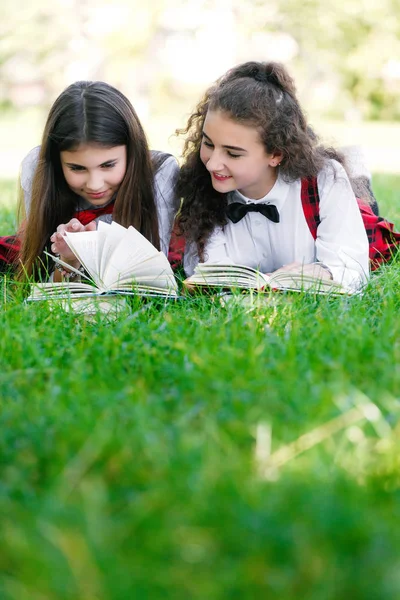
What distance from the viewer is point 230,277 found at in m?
3.01

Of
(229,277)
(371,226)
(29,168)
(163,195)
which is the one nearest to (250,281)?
(229,277)

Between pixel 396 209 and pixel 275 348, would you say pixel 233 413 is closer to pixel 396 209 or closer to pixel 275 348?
pixel 275 348

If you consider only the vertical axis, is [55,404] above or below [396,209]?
above

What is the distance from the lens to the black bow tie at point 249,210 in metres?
3.49

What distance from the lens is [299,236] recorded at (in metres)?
3.52

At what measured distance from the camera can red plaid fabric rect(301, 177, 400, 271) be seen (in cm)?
351

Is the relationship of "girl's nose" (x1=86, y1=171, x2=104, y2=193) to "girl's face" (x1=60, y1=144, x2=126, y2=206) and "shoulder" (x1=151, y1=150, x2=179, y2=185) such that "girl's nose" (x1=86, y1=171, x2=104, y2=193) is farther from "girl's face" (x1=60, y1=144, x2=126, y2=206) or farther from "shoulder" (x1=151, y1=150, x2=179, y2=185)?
"shoulder" (x1=151, y1=150, x2=179, y2=185)

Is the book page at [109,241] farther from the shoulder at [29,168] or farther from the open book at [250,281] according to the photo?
the shoulder at [29,168]

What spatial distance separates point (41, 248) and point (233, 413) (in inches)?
78.0

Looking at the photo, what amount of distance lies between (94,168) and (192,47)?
23411mm

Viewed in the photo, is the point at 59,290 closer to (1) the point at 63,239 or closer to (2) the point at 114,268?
(2) the point at 114,268

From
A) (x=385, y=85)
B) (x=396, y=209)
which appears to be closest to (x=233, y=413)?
(x=396, y=209)

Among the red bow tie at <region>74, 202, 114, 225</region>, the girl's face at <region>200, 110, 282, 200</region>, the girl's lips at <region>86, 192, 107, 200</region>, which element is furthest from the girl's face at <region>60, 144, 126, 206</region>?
the girl's face at <region>200, 110, 282, 200</region>

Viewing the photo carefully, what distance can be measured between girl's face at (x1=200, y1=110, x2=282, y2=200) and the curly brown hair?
3 cm
